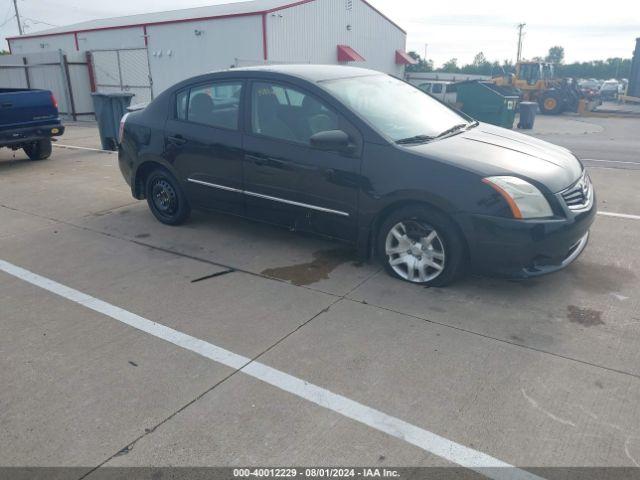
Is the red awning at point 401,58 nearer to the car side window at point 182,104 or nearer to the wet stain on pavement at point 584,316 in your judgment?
the car side window at point 182,104

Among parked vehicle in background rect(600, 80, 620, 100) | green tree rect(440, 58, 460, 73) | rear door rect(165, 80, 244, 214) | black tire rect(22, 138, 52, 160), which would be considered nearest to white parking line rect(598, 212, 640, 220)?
rear door rect(165, 80, 244, 214)

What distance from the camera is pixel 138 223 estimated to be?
6.13m

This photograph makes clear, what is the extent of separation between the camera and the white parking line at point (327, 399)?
238cm

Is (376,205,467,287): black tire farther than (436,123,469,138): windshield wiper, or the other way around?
(436,123,469,138): windshield wiper

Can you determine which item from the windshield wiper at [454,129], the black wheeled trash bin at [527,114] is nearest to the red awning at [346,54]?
the black wheeled trash bin at [527,114]

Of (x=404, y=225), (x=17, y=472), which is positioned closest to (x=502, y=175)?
(x=404, y=225)

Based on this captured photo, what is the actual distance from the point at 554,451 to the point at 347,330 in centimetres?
151

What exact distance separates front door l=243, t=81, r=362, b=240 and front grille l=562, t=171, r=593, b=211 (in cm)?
162

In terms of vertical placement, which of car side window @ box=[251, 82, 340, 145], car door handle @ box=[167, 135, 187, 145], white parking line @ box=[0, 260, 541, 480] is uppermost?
car side window @ box=[251, 82, 340, 145]

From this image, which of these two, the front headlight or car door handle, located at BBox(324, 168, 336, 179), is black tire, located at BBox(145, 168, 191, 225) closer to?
car door handle, located at BBox(324, 168, 336, 179)

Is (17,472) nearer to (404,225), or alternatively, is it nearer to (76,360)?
(76,360)

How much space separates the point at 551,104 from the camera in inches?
958

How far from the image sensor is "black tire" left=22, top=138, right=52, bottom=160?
1019 cm

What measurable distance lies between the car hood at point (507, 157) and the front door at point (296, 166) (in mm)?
690
